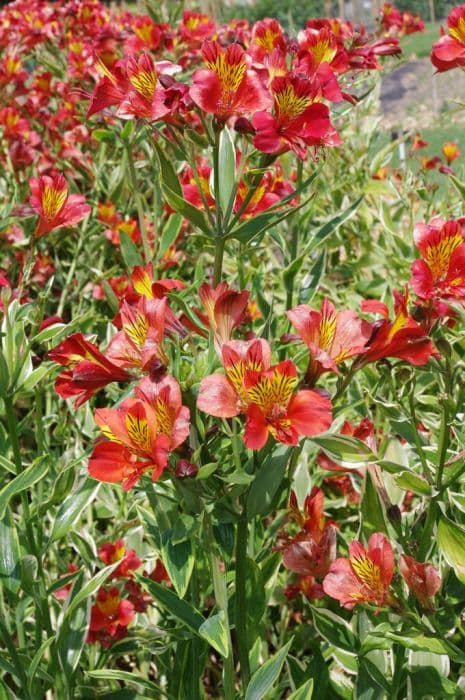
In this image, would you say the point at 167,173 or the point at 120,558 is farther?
the point at 120,558

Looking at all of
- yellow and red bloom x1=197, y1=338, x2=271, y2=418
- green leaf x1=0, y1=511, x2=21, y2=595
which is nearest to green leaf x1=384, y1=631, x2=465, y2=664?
yellow and red bloom x1=197, y1=338, x2=271, y2=418

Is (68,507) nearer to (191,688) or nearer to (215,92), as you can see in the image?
(191,688)

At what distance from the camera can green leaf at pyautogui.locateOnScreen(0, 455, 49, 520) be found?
4.09ft

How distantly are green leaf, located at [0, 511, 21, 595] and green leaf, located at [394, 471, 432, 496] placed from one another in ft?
2.07

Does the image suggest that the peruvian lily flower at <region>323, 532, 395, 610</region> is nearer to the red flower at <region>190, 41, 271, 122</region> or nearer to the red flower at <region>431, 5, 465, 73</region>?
the red flower at <region>190, 41, 271, 122</region>

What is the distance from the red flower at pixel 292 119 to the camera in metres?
1.11

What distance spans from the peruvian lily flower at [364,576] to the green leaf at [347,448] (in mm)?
105

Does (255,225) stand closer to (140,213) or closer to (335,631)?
(335,631)

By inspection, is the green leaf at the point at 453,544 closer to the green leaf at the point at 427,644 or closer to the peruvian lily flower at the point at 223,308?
the green leaf at the point at 427,644

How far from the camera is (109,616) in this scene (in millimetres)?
1540

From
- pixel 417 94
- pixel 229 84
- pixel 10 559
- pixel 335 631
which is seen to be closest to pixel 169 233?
pixel 229 84

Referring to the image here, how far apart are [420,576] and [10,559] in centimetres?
66

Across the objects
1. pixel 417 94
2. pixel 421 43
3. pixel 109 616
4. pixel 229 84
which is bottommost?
pixel 421 43

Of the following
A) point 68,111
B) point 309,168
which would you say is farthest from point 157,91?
point 309,168
